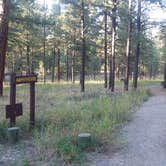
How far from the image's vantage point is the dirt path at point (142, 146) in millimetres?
6625

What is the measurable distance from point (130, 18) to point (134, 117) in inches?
491

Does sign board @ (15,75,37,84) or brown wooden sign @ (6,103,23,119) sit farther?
sign board @ (15,75,37,84)

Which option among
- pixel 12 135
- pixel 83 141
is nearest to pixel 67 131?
pixel 83 141

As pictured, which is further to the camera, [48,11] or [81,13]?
[48,11]

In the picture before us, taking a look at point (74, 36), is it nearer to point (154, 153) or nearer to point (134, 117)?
point (134, 117)

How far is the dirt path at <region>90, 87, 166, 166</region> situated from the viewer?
21.7 ft

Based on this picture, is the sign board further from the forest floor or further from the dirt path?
the dirt path

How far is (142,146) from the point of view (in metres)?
7.77

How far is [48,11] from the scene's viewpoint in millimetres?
46312

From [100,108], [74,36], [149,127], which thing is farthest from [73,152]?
[74,36]

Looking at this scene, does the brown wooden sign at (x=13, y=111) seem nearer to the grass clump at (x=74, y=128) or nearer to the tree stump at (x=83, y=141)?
the grass clump at (x=74, y=128)

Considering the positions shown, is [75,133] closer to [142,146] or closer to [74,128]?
[74,128]

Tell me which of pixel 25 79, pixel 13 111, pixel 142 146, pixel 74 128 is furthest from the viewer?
pixel 25 79

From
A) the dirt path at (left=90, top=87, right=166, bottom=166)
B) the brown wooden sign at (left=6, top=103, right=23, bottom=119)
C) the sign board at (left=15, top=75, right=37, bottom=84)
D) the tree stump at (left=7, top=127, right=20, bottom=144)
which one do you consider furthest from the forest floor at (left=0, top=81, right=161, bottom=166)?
the sign board at (left=15, top=75, right=37, bottom=84)
